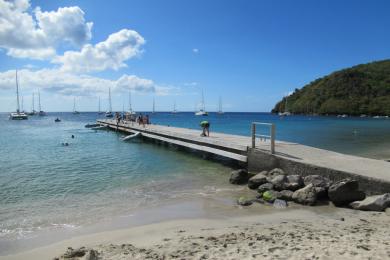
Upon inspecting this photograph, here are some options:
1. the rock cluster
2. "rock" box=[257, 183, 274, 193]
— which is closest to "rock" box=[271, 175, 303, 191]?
the rock cluster

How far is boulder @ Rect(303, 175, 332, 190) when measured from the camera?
941cm

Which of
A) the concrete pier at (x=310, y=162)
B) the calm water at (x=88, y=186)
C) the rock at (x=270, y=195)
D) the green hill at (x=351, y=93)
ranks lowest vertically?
the calm water at (x=88, y=186)

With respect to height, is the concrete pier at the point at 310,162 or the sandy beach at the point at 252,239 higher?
the concrete pier at the point at 310,162

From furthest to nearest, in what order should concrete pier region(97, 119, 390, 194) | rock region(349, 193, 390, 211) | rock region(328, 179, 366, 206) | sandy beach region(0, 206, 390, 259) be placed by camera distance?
concrete pier region(97, 119, 390, 194) < rock region(328, 179, 366, 206) < rock region(349, 193, 390, 211) < sandy beach region(0, 206, 390, 259)

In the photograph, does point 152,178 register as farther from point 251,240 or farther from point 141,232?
point 251,240

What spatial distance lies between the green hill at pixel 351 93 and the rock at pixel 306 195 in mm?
128574

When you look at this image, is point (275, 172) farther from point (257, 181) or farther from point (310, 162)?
point (310, 162)

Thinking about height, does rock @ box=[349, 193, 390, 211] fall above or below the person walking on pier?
below

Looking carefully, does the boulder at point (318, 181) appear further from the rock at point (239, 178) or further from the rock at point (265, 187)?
the rock at point (239, 178)

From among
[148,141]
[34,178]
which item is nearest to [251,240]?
[34,178]

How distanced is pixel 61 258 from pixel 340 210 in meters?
6.35

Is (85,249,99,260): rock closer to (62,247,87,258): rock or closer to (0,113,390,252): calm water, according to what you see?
(62,247,87,258): rock

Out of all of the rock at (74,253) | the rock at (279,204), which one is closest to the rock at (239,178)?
the rock at (279,204)

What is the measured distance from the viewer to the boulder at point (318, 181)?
30.9 feet
